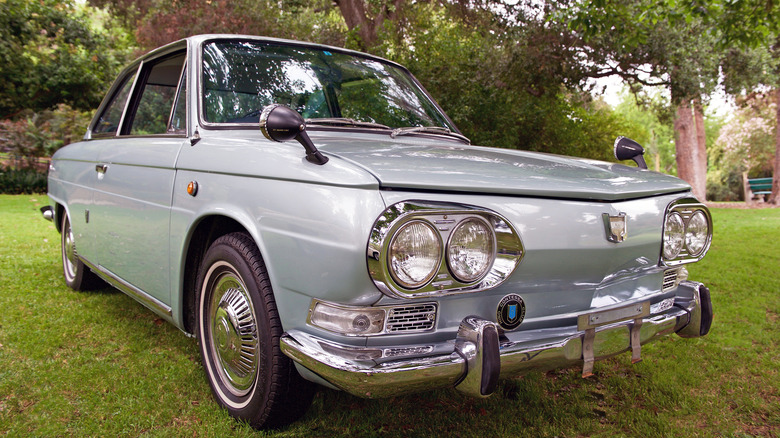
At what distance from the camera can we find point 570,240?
1.88 metres

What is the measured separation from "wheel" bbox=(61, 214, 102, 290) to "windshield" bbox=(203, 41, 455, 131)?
Result: 2056mm

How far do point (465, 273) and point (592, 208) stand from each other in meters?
0.59

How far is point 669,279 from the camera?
7.92ft

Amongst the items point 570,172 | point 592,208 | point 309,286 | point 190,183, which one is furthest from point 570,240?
point 190,183

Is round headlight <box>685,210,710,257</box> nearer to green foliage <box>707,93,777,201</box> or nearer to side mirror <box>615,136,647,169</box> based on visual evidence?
side mirror <box>615,136,647,169</box>

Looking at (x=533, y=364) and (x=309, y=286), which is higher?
(x=309, y=286)

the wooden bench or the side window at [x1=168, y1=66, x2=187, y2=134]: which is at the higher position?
the side window at [x1=168, y1=66, x2=187, y2=134]

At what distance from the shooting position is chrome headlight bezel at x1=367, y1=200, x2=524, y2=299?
1.58 meters

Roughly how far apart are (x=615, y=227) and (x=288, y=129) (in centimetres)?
121

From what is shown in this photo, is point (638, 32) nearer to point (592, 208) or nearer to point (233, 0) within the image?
point (592, 208)

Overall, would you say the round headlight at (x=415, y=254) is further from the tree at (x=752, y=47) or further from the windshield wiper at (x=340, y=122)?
the tree at (x=752, y=47)

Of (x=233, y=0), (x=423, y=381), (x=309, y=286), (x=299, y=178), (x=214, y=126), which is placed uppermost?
(x=233, y=0)

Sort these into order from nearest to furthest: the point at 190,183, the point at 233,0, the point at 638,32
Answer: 1. the point at 190,183
2. the point at 638,32
3. the point at 233,0

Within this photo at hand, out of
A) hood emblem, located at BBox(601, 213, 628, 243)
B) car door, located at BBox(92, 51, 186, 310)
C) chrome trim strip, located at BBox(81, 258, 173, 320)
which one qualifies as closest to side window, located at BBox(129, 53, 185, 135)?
car door, located at BBox(92, 51, 186, 310)
